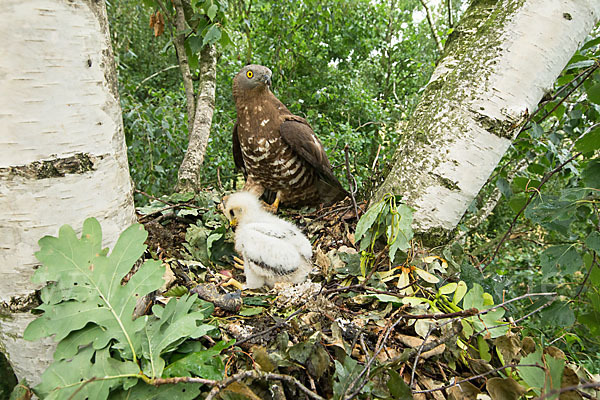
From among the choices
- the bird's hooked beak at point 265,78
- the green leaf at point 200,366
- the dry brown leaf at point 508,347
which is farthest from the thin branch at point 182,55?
the dry brown leaf at point 508,347

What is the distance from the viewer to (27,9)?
2.14 feet

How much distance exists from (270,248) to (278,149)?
967 mm

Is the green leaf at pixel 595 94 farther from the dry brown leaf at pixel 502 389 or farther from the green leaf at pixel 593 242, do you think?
the dry brown leaf at pixel 502 389

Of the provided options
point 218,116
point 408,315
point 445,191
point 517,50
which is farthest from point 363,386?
point 218,116

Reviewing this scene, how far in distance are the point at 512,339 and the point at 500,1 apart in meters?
1.21

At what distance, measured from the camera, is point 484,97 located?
1259mm

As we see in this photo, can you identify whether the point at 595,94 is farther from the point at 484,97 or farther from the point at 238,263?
the point at 238,263

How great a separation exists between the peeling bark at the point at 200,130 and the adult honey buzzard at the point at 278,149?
0.75ft

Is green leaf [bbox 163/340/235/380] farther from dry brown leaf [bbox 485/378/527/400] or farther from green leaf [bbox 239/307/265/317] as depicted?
dry brown leaf [bbox 485/378/527/400]

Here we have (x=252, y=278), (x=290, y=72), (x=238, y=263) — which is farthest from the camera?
(x=290, y=72)

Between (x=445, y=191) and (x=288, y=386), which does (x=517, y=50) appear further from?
(x=288, y=386)

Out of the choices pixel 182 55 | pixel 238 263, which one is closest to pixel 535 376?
pixel 238 263

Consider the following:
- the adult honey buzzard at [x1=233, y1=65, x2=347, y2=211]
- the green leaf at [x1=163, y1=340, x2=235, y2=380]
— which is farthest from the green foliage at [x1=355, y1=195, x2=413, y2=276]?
the adult honey buzzard at [x1=233, y1=65, x2=347, y2=211]

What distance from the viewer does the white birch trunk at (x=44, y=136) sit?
66 cm
